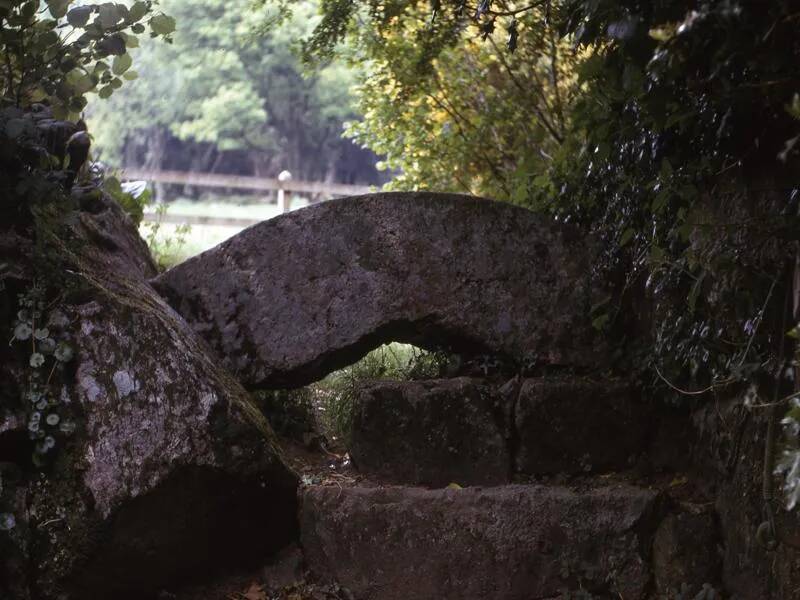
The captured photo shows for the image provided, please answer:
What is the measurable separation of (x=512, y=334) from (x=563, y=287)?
0.34 meters

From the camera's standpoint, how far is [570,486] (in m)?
3.84

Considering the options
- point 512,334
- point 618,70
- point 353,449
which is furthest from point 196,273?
point 618,70

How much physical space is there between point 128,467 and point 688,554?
6.89 ft

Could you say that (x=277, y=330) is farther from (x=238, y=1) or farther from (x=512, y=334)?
(x=238, y=1)

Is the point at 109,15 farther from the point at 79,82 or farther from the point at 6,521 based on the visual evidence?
the point at 6,521

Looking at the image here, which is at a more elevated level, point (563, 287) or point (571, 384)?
point (563, 287)

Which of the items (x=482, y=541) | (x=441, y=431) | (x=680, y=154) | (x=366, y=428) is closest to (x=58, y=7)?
(x=366, y=428)

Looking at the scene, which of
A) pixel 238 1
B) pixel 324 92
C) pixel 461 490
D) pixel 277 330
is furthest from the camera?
pixel 324 92

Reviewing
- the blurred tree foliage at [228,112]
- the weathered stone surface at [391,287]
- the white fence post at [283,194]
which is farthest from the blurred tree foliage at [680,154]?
the blurred tree foliage at [228,112]

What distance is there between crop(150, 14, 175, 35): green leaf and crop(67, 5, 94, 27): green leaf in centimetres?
25

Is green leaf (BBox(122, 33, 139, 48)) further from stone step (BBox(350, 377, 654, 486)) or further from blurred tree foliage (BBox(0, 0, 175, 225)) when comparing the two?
stone step (BBox(350, 377, 654, 486))

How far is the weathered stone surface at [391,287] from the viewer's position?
4.16m

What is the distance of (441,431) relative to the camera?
395 centimetres

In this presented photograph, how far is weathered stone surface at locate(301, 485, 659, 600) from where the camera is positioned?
3479 mm
